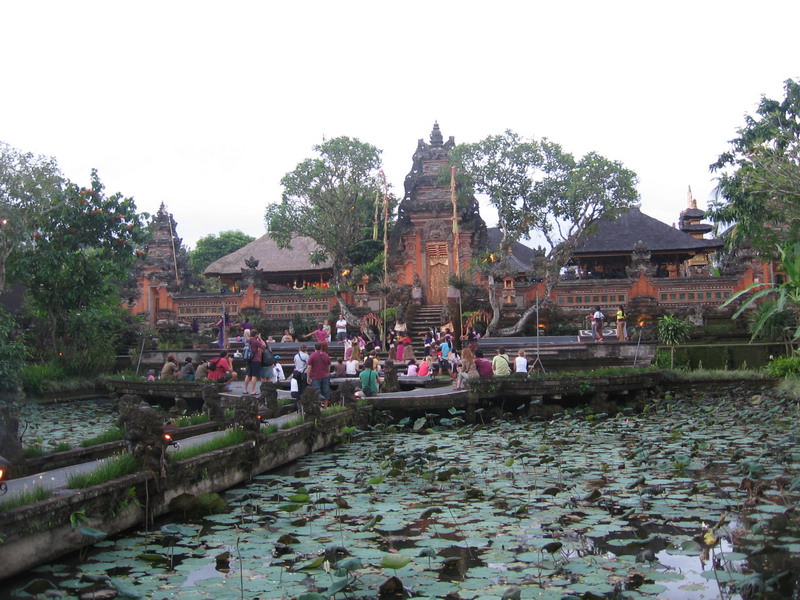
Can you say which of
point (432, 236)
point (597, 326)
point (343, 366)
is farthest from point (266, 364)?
point (432, 236)

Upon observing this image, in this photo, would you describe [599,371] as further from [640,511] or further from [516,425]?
[640,511]

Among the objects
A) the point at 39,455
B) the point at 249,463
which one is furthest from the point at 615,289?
the point at 39,455

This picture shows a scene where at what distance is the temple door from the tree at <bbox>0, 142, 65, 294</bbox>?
1468cm

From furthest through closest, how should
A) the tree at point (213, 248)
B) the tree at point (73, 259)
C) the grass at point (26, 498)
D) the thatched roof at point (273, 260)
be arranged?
the tree at point (213, 248), the thatched roof at point (273, 260), the tree at point (73, 259), the grass at point (26, 498)

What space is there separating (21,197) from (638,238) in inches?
951

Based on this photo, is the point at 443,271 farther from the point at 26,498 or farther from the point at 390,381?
the point at 26,498

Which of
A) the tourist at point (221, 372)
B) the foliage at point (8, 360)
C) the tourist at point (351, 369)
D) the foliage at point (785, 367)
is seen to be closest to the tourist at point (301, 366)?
the tourist at point (221, 372)

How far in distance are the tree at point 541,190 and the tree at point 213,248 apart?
2994 cm

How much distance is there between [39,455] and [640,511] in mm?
5779

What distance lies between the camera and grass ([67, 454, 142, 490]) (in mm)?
5914

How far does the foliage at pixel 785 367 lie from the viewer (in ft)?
52.6

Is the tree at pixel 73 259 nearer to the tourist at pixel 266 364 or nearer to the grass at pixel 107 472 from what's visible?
the tourist at pixel 266 364

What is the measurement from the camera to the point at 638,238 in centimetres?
3178

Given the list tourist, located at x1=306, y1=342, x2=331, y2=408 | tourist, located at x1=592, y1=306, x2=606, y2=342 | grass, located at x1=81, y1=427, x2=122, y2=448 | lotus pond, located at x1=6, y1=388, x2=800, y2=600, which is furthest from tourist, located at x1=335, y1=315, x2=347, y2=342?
grass, located at x1=81, y1=427, x2=122, y2=448
